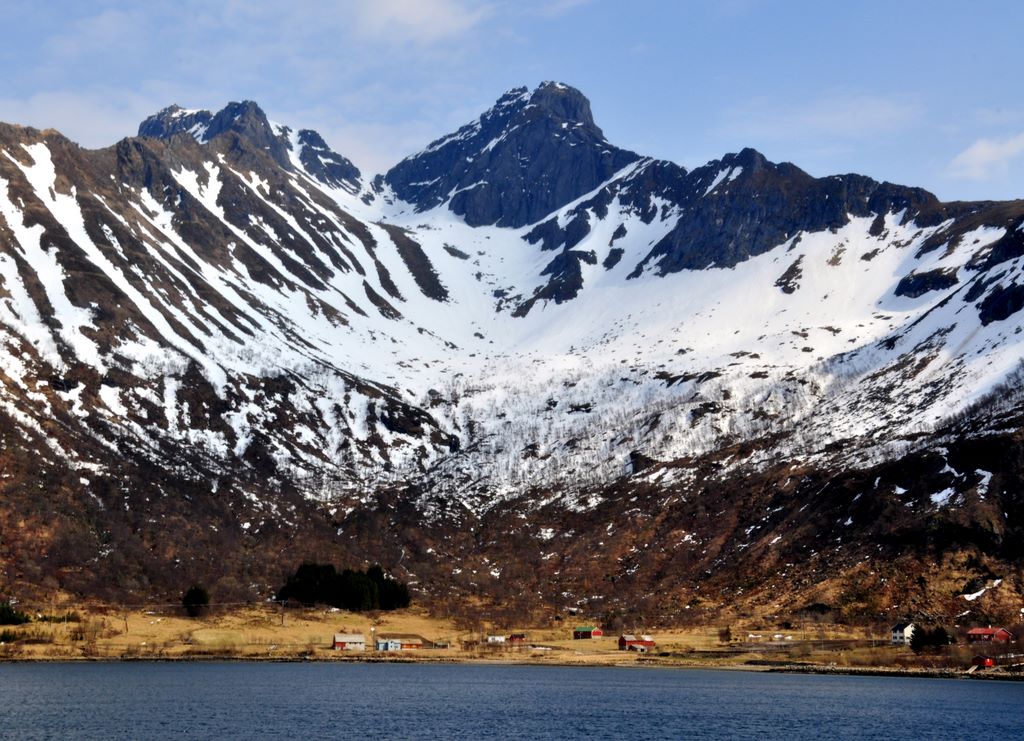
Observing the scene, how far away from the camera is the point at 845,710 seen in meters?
102

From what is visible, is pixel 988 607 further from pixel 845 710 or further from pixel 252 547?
pixel 252 547

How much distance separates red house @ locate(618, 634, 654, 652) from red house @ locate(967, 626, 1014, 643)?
1524 inches

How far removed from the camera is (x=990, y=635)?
140125 millimetres

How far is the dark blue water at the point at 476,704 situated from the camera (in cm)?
8662

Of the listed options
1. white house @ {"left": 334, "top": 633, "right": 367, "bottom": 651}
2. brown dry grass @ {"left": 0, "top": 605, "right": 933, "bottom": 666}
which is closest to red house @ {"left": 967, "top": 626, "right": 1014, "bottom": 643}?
brown dry grass @ {"left": 0, "top": 605, "right": 933, "bottom": 666}

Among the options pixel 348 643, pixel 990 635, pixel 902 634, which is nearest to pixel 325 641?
pixel 348 643

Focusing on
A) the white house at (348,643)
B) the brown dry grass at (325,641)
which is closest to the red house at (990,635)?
the brown dry grass at (325,641)

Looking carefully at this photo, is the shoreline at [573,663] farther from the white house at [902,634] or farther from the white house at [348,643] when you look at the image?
the white house at [902,634]

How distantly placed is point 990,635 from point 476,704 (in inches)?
2734

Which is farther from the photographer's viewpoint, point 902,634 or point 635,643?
point 635,643

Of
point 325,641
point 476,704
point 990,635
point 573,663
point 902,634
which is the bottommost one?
point 476,704

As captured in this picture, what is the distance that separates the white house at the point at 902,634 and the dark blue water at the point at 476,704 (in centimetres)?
1775

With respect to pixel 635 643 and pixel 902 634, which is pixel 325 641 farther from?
pixel 902 634

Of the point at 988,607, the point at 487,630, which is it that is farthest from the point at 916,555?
the point at 487,630
